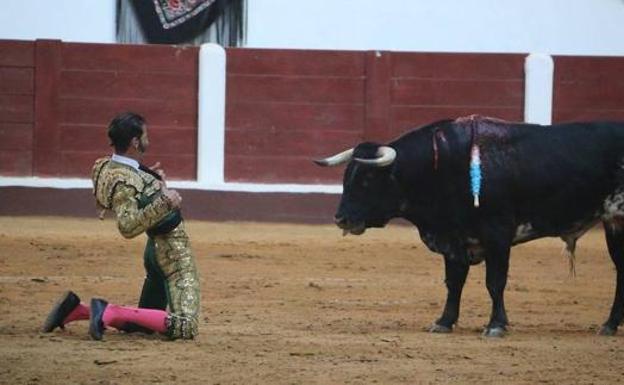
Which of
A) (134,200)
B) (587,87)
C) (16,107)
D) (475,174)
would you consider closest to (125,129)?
(134,200)

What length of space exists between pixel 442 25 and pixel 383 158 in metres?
7.39

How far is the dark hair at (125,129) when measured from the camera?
6.29 m

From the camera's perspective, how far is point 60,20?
14.2 meters

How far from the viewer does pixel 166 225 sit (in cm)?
636

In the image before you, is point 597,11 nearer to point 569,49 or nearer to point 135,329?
point 569,49

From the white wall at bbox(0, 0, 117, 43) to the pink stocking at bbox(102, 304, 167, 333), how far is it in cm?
799

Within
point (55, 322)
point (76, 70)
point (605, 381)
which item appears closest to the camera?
point (605, 381)

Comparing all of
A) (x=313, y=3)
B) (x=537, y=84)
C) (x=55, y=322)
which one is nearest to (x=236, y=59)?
(x=313, y=3)

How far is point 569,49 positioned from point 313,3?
234 cm

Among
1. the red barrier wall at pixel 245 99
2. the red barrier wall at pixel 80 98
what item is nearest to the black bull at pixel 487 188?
the red barrier wall at pixel 245 99

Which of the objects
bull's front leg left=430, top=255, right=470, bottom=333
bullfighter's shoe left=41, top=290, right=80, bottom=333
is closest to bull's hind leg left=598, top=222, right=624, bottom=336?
bull's front leg left=430, top=255, right=470, bottom=333

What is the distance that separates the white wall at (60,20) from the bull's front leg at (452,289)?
750 centimetres

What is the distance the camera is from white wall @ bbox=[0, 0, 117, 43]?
1410 cm

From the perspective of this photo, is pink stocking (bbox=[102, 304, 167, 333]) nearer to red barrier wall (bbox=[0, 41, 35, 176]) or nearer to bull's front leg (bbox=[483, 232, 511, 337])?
bull's front leg (bbox=[483, 232, 511, 337])
